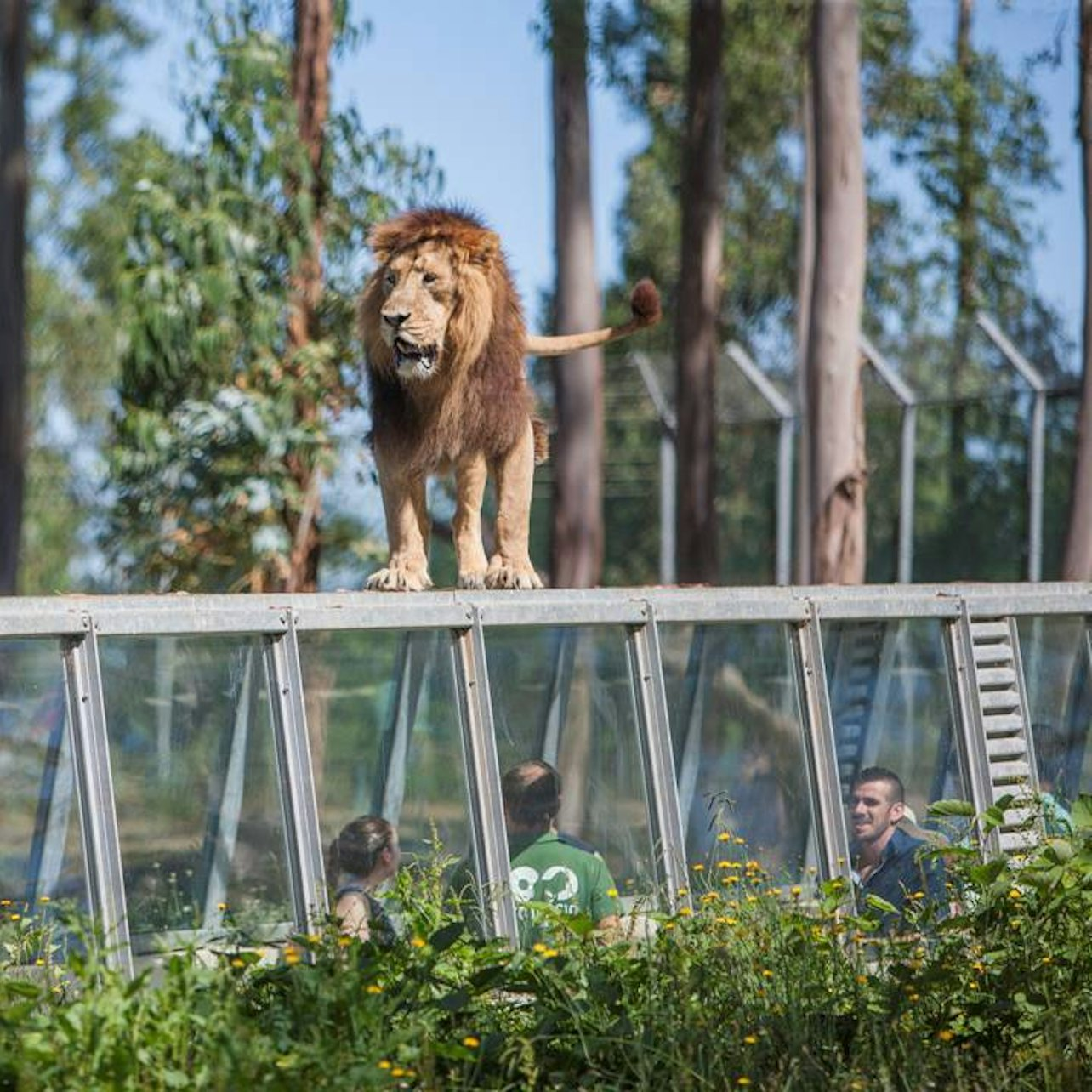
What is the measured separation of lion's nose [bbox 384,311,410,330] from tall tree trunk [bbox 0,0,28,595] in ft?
22.4

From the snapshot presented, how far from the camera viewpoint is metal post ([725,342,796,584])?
18.7 metres

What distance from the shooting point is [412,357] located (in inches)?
301

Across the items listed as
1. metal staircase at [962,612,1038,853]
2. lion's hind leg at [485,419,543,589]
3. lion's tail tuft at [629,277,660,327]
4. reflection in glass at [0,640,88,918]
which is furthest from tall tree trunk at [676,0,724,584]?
reflection in glass at [0,640,88,918]

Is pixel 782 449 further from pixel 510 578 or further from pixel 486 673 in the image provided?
pixel 486 673

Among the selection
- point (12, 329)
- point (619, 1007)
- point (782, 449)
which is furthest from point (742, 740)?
point (782, 449)

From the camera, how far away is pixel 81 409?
3528cm

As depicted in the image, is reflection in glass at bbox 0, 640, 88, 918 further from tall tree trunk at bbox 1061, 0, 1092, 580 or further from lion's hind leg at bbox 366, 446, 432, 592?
tall tree trunk at bbox 1061, 0, 1092, 580

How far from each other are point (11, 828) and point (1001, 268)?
22573mm

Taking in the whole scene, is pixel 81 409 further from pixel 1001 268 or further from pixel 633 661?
pixel 633 661

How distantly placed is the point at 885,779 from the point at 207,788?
9.16ft

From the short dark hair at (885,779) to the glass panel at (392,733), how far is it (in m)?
1.80

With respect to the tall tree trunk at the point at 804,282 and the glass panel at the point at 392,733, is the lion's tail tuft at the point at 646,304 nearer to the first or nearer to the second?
the glass panel at the point at 392,733

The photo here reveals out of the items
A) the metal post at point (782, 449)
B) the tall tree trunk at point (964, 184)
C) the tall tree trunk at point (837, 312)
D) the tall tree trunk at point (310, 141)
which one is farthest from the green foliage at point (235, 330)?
the tall tree trunk at point (964, 184)

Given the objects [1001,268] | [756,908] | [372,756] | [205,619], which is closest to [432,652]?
[372,756]
